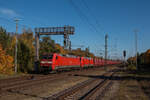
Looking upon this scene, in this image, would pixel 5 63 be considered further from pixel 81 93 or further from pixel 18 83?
pixel 81 93

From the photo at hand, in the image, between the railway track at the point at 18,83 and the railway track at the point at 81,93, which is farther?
the railway track at the point at 18,83

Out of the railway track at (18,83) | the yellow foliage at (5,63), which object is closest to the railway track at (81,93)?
the railway track at (18,83)

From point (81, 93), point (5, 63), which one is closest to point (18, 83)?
point (81, 93)

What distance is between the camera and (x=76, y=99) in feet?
32.9

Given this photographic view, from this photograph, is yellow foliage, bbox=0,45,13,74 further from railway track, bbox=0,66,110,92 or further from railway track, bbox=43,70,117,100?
railway track, bbox=43,70,117,100

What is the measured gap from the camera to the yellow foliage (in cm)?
2606

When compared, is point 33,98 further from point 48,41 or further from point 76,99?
point 48,41

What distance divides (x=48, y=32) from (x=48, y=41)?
21.7 meters

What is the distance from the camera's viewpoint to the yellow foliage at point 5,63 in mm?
26062

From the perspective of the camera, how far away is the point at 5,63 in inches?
1046

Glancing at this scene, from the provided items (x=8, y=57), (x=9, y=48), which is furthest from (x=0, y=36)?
(x=8, y=57)

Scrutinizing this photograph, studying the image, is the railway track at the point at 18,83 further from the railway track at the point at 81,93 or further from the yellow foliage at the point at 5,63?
the yellow foliage at the point at 5,63

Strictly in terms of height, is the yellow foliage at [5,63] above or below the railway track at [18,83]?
above

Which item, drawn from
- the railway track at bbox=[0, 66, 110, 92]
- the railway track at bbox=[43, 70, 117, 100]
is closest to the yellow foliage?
the railway track at bbox=[0, 66, 110, 92]
